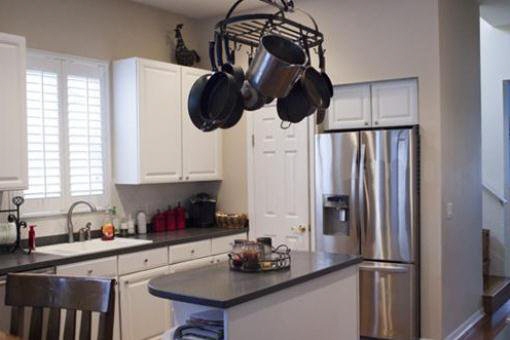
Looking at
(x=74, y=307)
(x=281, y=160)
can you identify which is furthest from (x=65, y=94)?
(x=74, y=307)

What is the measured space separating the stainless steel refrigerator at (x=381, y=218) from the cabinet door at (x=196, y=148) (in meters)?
1.20

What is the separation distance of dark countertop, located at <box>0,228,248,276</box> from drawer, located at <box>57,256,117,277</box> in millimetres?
32

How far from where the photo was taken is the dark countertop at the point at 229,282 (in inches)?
92.9

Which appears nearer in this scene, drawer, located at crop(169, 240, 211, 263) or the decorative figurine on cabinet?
drawer, located at crop(169, 240, 211, 263)

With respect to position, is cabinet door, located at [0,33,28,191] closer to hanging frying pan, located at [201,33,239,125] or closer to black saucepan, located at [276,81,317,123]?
hanging frying pan, located at [201,33,239,125]

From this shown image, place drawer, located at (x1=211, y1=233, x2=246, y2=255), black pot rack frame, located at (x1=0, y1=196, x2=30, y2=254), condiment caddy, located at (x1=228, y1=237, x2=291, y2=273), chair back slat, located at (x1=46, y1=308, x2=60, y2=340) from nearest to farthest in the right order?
chair back slat, located at (x1=46, y1=308, x2=60, y2=340), condiment caddy, located at (x1=228, y1=237, x2=291, y2=273), black pot rack frame, located at (x1=0, y1=196, x2=30, y2=254), drawer, located at (x1=211, y1=233, x2=246, y2=255)

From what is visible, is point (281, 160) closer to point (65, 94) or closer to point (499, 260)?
point (65, 94)

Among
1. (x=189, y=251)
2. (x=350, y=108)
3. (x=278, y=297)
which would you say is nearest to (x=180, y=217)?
(x=189, y=251)

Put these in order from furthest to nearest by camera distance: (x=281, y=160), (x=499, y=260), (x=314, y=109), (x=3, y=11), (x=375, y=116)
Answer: (x=499, y=260) → (x=281, y=160) → (x=375, y=116) → (x=3, y=11) → (x=314, y=109)

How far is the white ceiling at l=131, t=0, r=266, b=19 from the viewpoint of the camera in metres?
4.86

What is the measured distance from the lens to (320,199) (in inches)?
181

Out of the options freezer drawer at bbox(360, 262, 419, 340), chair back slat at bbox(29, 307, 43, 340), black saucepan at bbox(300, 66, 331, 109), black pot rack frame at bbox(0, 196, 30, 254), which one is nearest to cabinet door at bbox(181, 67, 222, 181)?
black pot rack frame at bbox(0, 196, 30, 254)

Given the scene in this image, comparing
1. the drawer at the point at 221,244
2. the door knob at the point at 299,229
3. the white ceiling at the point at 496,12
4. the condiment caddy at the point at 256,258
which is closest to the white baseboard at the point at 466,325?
the door knob at the point at 299,229

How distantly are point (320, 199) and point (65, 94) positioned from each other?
2.17 m
